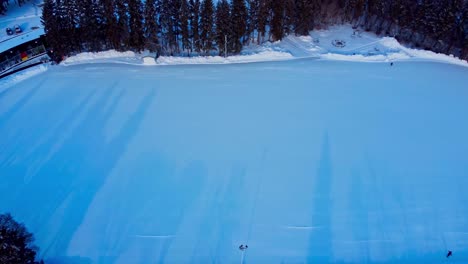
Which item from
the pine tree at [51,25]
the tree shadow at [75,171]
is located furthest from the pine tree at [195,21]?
the pine tree at [51,25]

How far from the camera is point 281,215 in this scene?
2088 centimetres

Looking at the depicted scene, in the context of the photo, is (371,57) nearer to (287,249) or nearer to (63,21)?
(287,249)

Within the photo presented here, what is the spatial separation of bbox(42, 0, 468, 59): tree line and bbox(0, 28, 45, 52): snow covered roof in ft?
10.7

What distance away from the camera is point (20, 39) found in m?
33.2

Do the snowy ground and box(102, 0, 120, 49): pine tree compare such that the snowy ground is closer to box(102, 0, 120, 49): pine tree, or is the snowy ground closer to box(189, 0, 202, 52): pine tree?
box(102, 0, 120, 49): pine tree

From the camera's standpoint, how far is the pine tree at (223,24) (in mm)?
31641

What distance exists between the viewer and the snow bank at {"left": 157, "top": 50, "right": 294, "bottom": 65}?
32.8m

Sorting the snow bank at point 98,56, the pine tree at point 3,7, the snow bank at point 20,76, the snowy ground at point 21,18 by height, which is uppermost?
the pine tree at point 3,7

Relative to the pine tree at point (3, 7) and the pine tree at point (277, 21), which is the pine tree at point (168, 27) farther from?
the pine tree at point (3, 7)

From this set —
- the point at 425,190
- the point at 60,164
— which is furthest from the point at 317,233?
the point at 60,164

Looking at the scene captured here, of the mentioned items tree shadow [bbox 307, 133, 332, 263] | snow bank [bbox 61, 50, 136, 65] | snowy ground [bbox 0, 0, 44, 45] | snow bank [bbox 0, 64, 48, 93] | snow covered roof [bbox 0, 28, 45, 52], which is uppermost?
snowy ground [bbox 0, 0, 44, 45]

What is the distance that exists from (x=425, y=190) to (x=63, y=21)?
3000 centimetres

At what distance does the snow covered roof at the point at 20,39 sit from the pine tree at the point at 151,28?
32.7ft

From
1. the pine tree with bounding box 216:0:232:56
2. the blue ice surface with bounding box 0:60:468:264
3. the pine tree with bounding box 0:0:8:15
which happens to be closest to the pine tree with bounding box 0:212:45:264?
the blue ice surface with bounding box 0:60:468:264
